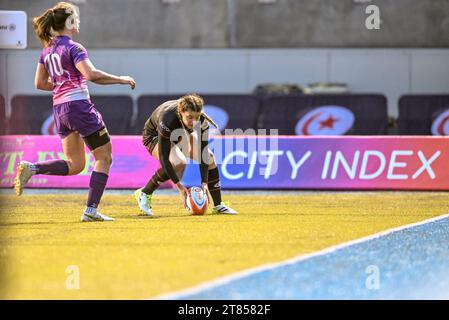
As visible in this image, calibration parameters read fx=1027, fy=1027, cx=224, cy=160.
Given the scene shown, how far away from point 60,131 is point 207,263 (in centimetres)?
338

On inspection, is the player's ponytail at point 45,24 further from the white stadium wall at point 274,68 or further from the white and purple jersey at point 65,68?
the white stadium wall at point 274,68

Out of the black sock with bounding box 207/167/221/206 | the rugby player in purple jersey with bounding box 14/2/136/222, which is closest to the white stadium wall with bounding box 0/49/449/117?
the black sock with bounding box 207/167/221/206

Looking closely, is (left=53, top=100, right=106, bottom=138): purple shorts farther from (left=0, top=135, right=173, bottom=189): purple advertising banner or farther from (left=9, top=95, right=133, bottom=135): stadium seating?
(left=9, top=95, right=133, bottom=135): stadium seating

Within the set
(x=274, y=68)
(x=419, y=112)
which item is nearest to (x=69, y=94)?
(x=419, y=112)

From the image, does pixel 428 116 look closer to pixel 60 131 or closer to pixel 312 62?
pixel 312 62

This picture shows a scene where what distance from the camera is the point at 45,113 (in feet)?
70.1

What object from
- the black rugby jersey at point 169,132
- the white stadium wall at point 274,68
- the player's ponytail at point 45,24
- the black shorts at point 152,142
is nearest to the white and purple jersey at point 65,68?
the player's ponytail at point 45,24

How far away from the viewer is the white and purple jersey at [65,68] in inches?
407

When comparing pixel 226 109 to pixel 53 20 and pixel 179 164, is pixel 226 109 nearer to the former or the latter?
pixel 179 164

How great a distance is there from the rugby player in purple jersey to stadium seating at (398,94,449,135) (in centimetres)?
1163

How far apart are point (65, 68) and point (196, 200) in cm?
223

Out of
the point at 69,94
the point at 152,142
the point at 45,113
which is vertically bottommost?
the point at 45,113

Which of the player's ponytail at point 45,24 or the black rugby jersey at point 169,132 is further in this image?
the black rugby jersey at point 169,132

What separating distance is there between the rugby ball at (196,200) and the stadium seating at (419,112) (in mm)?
10249
